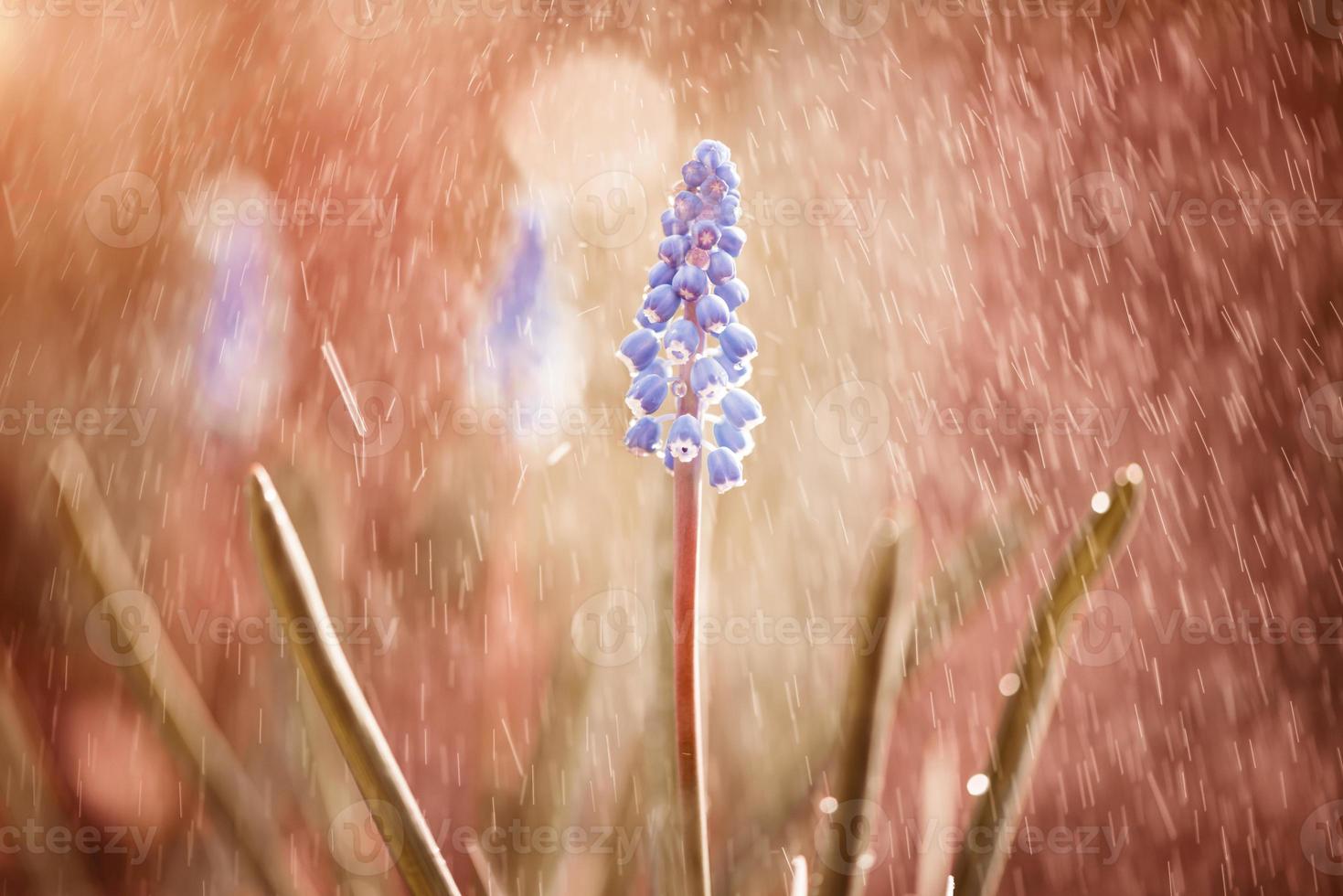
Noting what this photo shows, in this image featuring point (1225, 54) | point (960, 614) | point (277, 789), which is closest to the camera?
point (960, 614)

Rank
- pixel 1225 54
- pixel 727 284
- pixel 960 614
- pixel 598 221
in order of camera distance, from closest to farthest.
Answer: pixel 727 284
pixel 960 614
pixel 1225 54
pixel 598 221

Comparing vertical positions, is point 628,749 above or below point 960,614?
below

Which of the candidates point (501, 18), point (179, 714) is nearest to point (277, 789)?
point (179, 714)

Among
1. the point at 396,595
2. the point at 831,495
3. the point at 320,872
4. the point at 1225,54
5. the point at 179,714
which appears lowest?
the point at 320,872

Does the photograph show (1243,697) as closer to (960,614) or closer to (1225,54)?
(960,614)
